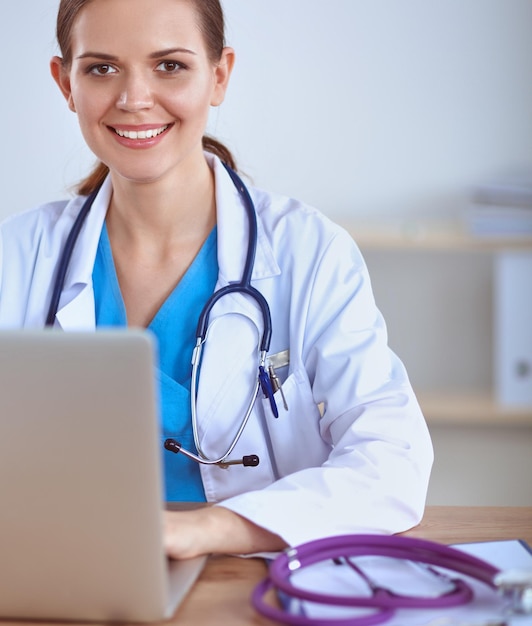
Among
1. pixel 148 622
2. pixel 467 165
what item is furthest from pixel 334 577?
pixel 467 165

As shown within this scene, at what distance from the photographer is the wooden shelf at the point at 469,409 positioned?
9.42 feet

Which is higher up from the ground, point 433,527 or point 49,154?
point 49,154

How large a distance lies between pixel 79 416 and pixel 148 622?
22 cm

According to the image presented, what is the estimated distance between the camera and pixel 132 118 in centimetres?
152

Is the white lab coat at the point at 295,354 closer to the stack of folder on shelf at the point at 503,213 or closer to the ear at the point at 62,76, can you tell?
the ear at the point at 62,76

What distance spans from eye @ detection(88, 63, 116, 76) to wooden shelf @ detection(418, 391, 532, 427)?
1711mm

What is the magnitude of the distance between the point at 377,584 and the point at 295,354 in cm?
54

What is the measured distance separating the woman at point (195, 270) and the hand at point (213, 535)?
0.68 feet

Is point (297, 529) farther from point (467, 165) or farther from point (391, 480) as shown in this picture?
point (467, 165)

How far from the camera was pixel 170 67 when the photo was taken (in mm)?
1511

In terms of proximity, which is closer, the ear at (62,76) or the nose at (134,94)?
the nose at (134,94)

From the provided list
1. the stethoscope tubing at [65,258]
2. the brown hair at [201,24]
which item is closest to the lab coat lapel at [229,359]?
the stethoscope tubing at [65,258]

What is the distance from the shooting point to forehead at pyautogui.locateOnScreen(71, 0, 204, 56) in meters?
1.45

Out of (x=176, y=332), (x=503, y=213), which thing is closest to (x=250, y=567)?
(x=176, y=332)
